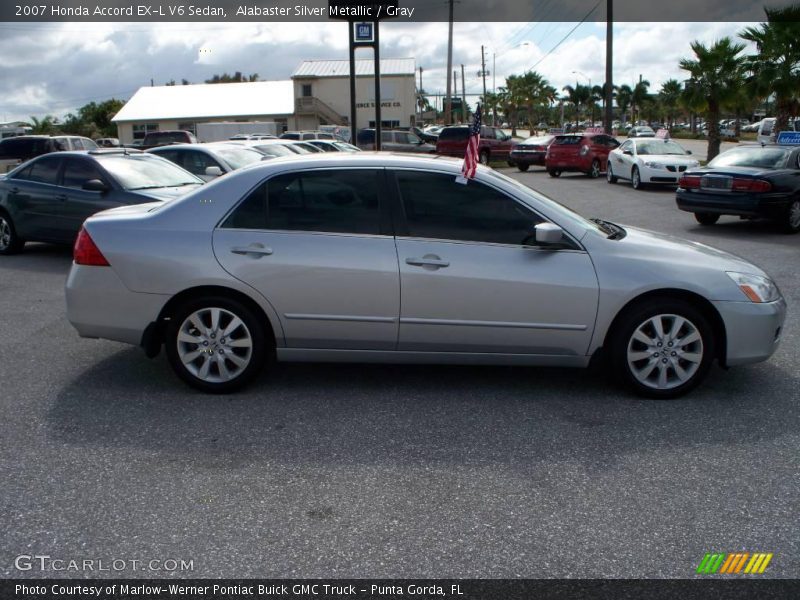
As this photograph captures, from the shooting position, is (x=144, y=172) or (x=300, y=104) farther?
(x=300, y=104)

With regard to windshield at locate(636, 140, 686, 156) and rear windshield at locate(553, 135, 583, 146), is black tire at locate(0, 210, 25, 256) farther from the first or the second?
rear windshield at locate(553, 135, 583, 146)

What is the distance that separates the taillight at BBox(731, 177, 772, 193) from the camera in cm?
1374

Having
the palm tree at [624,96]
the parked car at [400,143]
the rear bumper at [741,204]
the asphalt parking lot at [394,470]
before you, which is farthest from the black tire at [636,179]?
the palm tree at [624,96]

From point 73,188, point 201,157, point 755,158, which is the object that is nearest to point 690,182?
point 755,158

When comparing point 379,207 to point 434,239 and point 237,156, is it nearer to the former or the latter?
point 434,239

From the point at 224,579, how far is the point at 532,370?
337 centimetres

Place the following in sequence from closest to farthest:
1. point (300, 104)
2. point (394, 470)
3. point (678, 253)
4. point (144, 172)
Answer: point (394, 470), point (678, 253), point (144, 172), point (300, 104)

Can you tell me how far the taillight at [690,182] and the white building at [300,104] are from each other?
4977 centimetres

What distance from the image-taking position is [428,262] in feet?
17.4

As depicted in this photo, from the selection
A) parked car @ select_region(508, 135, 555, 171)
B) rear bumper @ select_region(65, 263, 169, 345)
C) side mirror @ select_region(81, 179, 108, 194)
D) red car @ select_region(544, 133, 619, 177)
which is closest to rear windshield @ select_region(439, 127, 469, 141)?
parked car @ select_region(508, 135, 555, 171)

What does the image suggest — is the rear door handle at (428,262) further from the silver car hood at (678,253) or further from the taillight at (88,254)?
the taillight at (88,254)

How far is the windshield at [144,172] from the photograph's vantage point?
Result: 35.4 ft

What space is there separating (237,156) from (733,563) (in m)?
13.5

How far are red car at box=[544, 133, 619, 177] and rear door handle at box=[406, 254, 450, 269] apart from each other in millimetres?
25901
